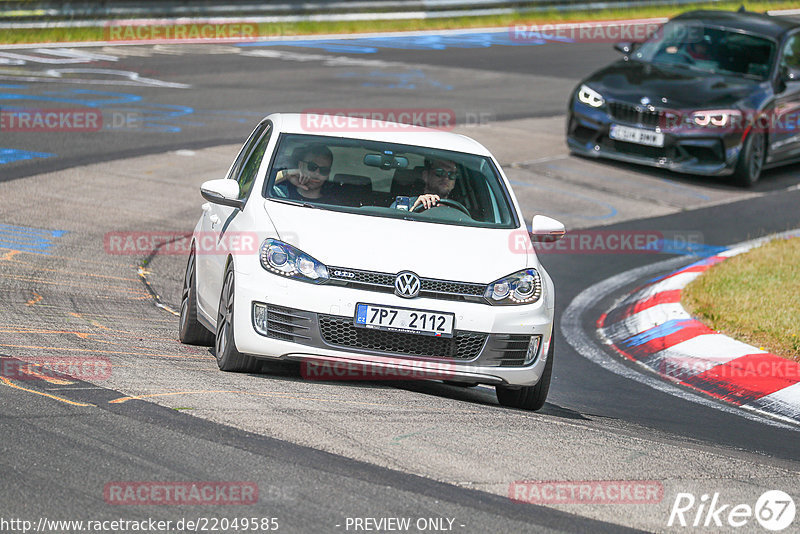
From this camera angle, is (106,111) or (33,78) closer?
(106,111)

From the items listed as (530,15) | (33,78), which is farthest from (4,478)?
(530,15)

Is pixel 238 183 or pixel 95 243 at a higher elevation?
pixel 238 183

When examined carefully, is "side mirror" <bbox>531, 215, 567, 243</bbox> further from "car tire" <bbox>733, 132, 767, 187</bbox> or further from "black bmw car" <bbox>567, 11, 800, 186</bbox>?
"car tire" <bbox>733, 132, 767, 187</bbox>

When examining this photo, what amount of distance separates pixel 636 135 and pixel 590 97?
33.8 inches

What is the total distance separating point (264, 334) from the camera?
6.55m

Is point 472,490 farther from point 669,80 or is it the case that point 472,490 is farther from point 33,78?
point 33,78

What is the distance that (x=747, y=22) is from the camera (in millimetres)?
17031

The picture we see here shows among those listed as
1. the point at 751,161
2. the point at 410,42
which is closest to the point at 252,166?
the point at 751,161

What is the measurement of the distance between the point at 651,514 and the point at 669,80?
1172 cm

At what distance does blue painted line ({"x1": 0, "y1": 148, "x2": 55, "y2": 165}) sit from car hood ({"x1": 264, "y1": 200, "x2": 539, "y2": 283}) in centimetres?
718

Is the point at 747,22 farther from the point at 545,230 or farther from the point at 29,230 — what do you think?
the point at 545,230

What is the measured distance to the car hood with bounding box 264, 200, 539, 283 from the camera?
6574 mm

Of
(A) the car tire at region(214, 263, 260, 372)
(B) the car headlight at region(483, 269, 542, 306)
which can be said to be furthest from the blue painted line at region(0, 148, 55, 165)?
(B) the car headlight at region(483, 269, 542, 306)

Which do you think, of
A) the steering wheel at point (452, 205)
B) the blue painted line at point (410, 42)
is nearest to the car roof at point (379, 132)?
the steering wheel at point (452, 205)
